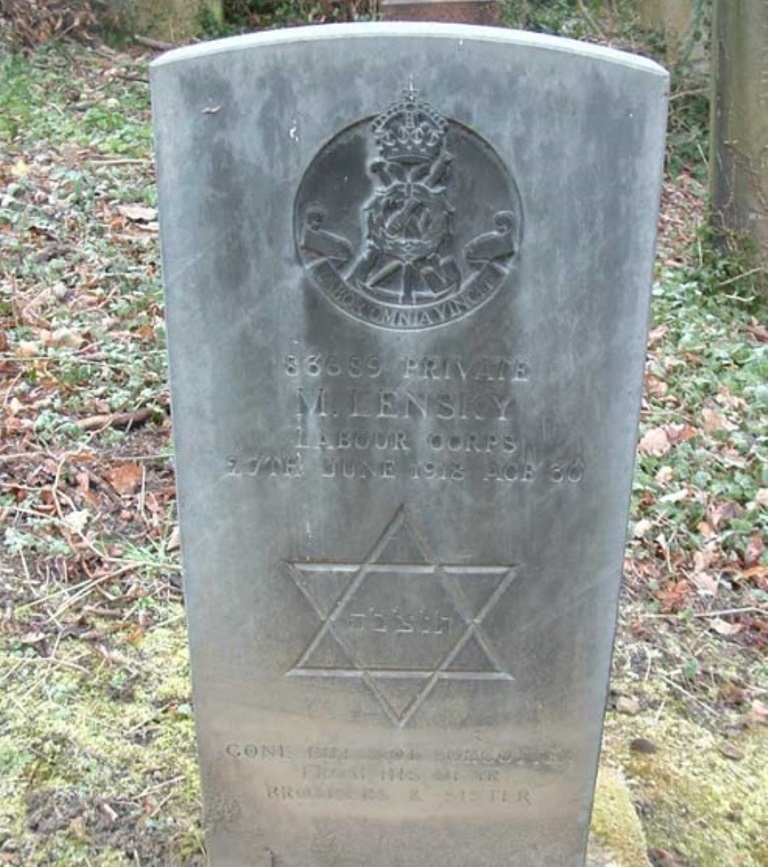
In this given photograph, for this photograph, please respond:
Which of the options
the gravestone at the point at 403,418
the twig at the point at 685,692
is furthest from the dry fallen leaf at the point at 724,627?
the gravestone at the point at 403,418

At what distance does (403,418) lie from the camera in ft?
7.46

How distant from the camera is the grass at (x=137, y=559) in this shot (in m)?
3.12

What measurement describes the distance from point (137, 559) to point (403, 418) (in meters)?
1.88

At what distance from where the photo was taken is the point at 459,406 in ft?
7.41

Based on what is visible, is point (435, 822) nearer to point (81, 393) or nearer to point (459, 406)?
point (459, 406)

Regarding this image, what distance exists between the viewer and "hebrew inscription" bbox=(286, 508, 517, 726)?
240cm

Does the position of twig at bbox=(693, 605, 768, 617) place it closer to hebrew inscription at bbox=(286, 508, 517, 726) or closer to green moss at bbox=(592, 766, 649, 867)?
green moss at bbox=(592, 766, 649, 867)

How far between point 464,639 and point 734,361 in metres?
3.75

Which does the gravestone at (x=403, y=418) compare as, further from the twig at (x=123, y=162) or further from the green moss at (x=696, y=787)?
the twig at (x=123, y=162)

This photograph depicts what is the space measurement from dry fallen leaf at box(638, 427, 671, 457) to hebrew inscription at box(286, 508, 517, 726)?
2.45m

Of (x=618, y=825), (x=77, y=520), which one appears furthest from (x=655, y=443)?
(x=77, y=520)

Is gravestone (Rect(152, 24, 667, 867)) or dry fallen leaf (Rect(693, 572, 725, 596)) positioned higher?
gravestone (Rect(152, 24, 667, 867))

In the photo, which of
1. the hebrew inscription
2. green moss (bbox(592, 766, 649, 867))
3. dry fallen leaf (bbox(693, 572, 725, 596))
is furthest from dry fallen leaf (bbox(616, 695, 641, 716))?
the hebrew inscription

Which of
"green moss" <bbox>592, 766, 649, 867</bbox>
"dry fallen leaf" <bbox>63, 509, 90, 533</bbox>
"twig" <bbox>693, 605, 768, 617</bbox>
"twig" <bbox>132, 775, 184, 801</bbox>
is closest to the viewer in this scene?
"green moss" <bbox>592, 766, 649, 867</bbox>
